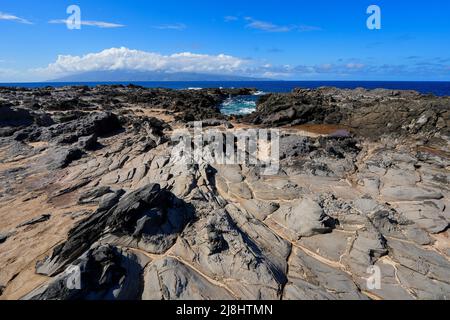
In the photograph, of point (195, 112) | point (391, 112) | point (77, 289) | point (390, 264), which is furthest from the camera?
point (195, 112)

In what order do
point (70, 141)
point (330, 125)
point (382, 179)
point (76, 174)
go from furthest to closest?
point (330, 125) → point (70, 141) → point (76, 174) → point (382, 179)

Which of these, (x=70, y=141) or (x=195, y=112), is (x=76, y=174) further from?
(x=195, y=112)
